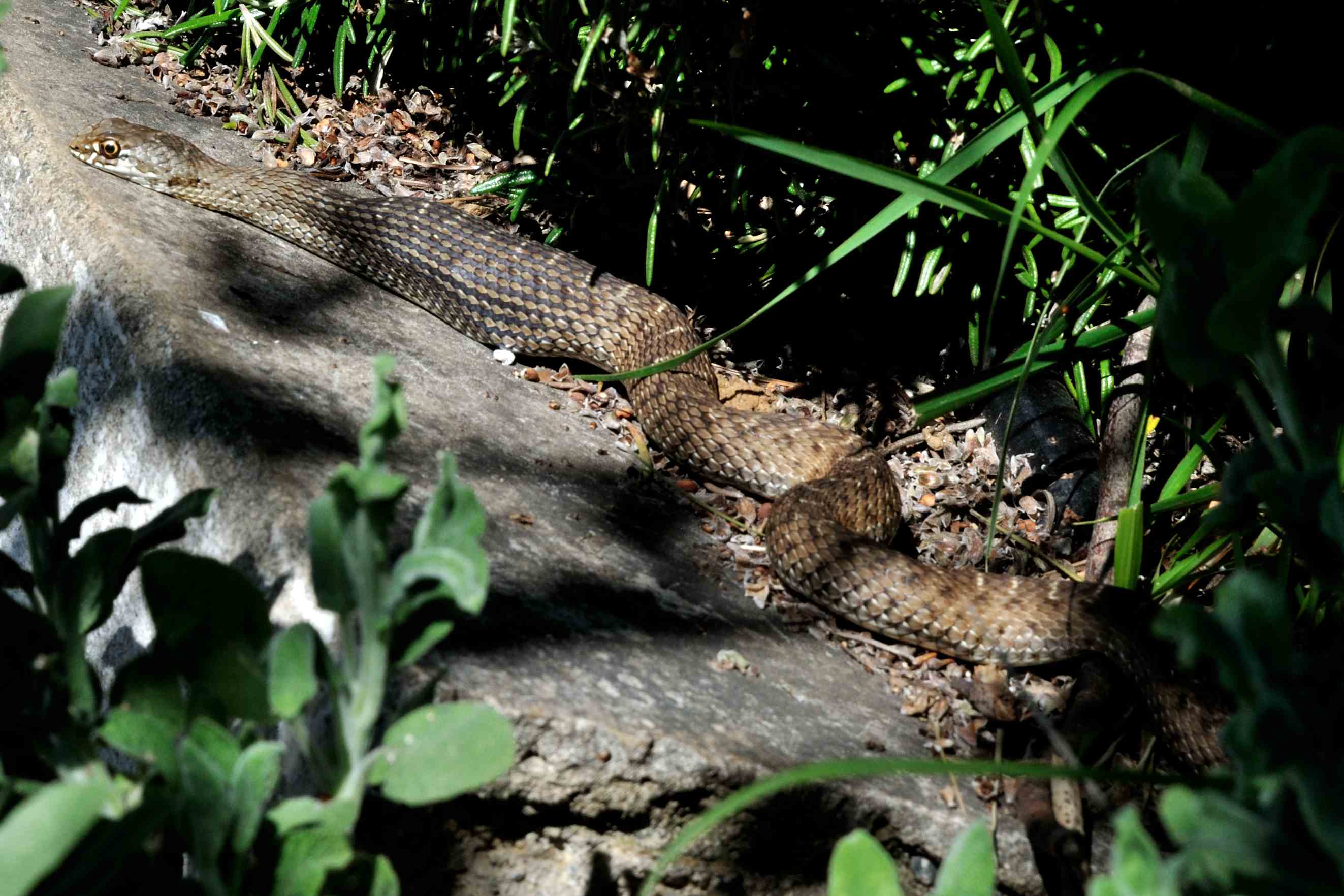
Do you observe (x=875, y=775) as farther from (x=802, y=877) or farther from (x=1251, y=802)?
(x=1251, y=802)

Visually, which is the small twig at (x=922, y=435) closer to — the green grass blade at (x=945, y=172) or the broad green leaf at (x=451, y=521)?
the green grass blade at (x=945, y=172)

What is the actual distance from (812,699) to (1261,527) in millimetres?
1669

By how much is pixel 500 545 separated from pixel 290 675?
1586 millimetres

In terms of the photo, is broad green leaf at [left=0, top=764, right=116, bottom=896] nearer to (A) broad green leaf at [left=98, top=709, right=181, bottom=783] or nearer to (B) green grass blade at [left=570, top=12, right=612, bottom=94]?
(A) broad green leaf at [left=98, top=709, right=181, bottom=783]

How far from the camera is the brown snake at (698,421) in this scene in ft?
11.1

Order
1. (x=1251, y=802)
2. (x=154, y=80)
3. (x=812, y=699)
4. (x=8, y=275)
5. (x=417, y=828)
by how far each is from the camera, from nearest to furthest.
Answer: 1. (x=1251, y=802)
2. (x=8, y=275)
3. (x=417, y=828)
4. (x=812, y=699)
5. (x=154, y=80)

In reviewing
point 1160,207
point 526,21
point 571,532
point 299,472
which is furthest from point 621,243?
point 1160,207

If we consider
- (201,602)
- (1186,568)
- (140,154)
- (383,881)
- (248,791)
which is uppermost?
(201,602)

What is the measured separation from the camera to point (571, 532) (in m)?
3.18

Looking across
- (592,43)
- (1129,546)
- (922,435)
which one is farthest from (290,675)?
(922,435)

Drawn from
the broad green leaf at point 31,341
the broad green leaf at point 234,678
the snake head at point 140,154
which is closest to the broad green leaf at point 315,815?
the broad green leaf at point 234,678

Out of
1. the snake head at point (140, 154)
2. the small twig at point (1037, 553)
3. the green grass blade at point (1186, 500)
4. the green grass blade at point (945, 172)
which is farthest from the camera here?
the snake head at point (140, 154)

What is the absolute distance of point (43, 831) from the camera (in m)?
0.92

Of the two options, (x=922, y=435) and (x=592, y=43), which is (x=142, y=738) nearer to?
(x=592, y=43)
